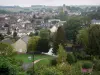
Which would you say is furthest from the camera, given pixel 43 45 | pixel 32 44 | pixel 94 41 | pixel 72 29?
pixel 72 29

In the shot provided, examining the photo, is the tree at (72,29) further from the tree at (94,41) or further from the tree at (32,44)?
the tree at (94,41)

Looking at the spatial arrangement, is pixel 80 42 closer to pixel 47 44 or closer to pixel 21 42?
pixel 47 44

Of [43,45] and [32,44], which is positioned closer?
[32,44]

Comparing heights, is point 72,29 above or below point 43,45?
above

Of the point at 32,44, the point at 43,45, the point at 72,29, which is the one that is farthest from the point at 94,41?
the point at 72,29

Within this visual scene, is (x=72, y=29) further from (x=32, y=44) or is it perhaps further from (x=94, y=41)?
(x=94, y=41)

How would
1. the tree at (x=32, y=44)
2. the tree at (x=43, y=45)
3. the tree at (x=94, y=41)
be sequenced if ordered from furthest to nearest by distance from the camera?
1. the tree at (x=43, y=45)
2. the tree at (x=32, y=44)
3. the tree at (x=94, y=41)

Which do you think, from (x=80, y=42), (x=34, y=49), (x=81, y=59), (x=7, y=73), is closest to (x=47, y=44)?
(x=34, y=49)

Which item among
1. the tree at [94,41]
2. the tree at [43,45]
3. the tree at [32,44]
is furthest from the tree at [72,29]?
the tree at [94,41]

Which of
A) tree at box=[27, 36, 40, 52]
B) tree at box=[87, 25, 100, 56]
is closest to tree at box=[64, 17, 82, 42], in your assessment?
tree at box=[27, 36, 40, 52]
